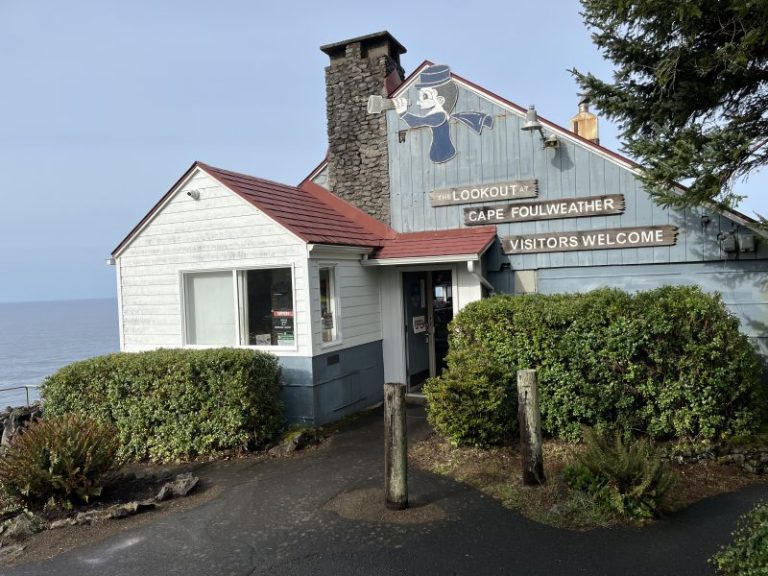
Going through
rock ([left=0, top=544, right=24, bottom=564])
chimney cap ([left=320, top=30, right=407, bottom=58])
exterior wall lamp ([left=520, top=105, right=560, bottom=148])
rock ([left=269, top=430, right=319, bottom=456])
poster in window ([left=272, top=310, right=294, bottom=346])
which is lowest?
rock ([left=0, top=544, right=24, bottom=564])

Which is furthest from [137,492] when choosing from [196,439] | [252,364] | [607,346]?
[607,346]

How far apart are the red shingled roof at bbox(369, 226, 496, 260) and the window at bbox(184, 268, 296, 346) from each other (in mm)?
2078

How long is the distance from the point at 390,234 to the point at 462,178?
1815 mm

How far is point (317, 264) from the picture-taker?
31.4 feet

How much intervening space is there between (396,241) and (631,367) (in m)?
5.36

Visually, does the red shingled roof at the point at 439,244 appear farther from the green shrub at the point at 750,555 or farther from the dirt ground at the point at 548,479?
the green shrub at the point at 750,555

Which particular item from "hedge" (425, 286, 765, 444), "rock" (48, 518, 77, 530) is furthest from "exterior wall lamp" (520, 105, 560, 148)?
"rock" (48, 518, 77, 530)

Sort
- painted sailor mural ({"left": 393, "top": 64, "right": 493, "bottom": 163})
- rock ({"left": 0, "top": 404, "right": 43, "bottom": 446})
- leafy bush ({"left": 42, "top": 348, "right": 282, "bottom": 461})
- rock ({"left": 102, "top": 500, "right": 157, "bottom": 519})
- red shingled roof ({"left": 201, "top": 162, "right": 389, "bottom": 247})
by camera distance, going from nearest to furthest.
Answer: rock ({"left": 102, "top": 500, "right": 157, "bottom": 519}) → leafy bush ({"left": 42, "top": 348, "right": 282, "bottom": 461}) → red shingled roof ({"left": 201, "top": 162, "right": 389, "bottom": 247}) → painted sailor mural ({"left": 393, "top": 64, "right": 493, "bottom": 163}) → rock ({"left": 0, "top": 404, "right": 43, "bottom": 446})

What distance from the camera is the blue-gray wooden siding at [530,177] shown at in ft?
31.1

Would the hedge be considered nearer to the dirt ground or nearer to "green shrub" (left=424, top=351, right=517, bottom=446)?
"green shrub" (left=424, top=351, right=517, bottom=446)

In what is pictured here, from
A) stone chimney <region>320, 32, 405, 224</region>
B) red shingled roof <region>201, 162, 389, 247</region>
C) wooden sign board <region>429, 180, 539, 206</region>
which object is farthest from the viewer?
stone chimney <region>320, 32, 405, 224</region>

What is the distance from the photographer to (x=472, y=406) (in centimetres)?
741

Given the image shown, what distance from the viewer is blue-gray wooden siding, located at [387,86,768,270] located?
9.49 metres

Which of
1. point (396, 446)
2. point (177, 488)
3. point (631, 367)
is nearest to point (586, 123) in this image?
point (631, 367)
